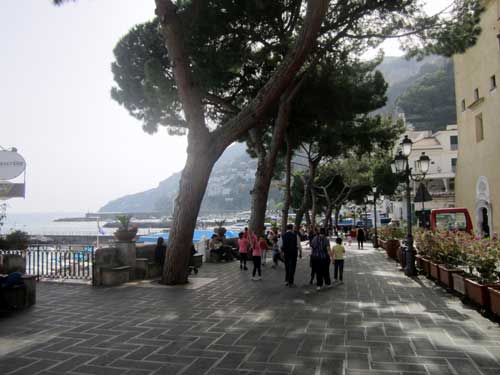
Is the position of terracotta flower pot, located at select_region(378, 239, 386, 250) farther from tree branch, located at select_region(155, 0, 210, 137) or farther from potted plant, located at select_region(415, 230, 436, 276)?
tree branch, located at select_region(155, 0, 210, 137)

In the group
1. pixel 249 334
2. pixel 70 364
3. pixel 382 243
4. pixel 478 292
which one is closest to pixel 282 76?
pixel 478 292

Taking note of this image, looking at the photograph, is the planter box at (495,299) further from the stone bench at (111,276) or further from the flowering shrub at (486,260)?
the stone bench at (111,276)

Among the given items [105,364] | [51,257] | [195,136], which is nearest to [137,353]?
[105,364]

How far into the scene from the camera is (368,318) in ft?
22.2

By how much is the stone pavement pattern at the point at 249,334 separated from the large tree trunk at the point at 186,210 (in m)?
1.18

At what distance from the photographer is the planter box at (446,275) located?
9.16m

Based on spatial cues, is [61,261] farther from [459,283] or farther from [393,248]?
[393,248]

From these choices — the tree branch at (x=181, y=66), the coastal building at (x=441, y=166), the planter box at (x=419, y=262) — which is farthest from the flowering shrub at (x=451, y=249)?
the coastal building at (x=441, y=166)

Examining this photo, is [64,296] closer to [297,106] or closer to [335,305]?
[335,305]

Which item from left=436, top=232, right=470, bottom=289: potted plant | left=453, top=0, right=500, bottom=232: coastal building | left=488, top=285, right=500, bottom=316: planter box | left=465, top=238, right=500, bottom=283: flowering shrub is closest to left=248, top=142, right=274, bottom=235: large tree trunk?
left=436, top=232, right=470, bottom=289: potted plant

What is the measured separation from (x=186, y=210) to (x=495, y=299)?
6972mm

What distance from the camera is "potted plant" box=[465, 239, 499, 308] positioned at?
7074 millimetres

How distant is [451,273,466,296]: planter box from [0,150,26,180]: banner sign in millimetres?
9495

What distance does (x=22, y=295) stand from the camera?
7.72 metres
